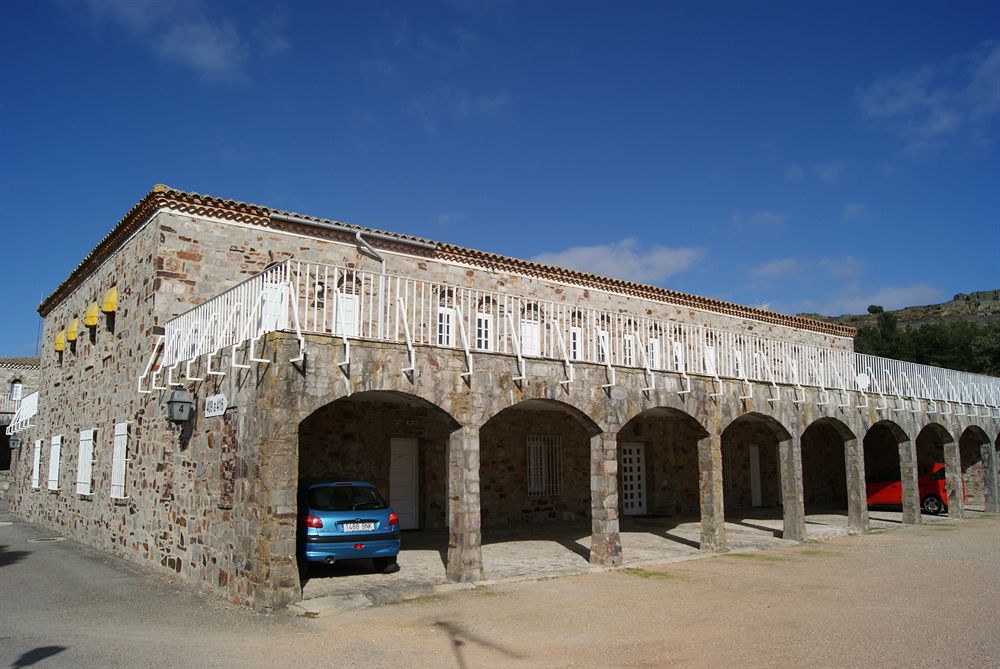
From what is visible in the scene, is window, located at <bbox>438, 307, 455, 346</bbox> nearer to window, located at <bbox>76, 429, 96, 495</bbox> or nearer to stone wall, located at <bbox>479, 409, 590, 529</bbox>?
stone wall, located at <bbox>479, 409, 590, 529</bbox>

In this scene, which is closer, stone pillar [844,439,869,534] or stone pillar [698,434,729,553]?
stone pillar [698,434,729,553]

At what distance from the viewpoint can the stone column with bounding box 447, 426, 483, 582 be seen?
31.3ft

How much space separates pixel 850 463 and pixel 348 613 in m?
12.2

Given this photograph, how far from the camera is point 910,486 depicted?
1742cm

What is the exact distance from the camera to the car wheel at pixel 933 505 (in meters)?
19.9

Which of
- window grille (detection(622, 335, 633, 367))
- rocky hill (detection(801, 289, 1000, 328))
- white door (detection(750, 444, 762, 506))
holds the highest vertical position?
rocky hill (detection(801, 289, 1000, 328))

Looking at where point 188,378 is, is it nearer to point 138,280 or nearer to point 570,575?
point 138,280

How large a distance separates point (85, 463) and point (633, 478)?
1281 centimetres

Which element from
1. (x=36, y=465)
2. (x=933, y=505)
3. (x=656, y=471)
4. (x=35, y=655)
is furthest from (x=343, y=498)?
(x=933, y=505)

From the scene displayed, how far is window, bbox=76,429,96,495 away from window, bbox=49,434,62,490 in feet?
6.97

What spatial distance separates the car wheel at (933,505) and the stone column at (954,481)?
3.34 ft

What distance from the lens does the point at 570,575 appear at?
10398 mm

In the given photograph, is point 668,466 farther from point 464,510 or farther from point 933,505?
point 464,510

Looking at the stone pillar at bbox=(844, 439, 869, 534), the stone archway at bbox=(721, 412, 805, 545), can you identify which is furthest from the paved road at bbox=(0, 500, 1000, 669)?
the stone archway at bbox=(721, 412, 805, 545)
